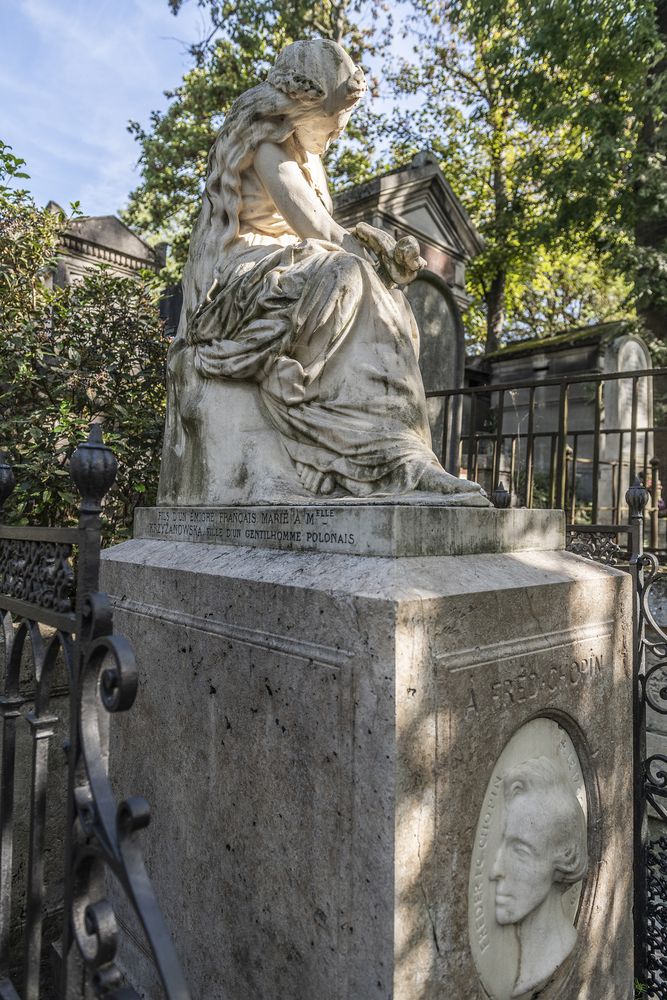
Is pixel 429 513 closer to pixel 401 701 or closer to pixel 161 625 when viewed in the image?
pixel 401 701

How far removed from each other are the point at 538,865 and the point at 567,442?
1028 cm

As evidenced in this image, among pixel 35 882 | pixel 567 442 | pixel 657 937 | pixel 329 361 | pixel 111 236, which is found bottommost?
pixel 657 937

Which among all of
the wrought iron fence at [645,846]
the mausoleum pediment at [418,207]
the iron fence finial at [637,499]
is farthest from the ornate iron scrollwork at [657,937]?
the mausoleum pediment at [418,207]

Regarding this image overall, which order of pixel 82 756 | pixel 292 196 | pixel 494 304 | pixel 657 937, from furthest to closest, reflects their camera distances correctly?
pixel 494 304 < pixel 292 196 < pixel 657 937 < pixel 82 756

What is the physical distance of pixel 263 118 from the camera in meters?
2.81

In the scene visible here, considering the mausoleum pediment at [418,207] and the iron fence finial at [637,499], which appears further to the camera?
the mausoleum pediment at [418,207]

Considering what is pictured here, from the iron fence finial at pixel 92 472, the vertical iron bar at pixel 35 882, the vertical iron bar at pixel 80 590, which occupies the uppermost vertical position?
the iron fence finial at pixel 92 472

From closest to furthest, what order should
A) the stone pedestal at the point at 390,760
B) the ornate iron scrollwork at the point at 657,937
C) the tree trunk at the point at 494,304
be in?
the stone pedestal at the point at 390,760
the ornate iron scrollwork at the point at 657,937
the tree trunk at the point at 494,304

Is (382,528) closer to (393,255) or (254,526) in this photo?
(254,526)

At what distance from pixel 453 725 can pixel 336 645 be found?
351mm

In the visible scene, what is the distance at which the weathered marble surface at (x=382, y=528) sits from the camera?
1780mm

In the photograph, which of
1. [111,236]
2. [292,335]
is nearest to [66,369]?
[292,335]

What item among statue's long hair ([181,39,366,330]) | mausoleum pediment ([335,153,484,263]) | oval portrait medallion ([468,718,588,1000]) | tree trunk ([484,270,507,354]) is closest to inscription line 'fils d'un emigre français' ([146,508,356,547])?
oval portrait medallion ([468,718,588,1000])

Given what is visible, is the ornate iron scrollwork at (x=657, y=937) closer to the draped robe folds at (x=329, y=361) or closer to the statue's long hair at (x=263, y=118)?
the draped robe folds at (x=329, y=361)
